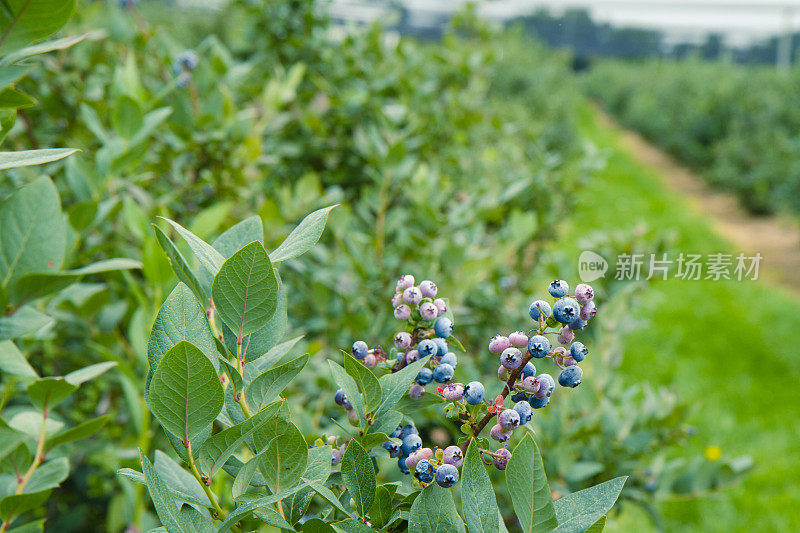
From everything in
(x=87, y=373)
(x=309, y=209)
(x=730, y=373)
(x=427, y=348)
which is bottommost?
(x=730, y=373)

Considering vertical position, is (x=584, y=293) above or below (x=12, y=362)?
above

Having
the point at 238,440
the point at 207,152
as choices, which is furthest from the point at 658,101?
the point at 238,440

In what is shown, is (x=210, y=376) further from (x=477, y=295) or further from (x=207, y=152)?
(x=477, y=295)

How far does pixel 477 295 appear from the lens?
1.60m

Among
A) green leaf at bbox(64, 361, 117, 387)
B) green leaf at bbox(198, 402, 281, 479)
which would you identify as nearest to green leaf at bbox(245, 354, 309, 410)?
green leaf at bbox(198, 402, 281, 479)

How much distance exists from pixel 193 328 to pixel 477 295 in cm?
123

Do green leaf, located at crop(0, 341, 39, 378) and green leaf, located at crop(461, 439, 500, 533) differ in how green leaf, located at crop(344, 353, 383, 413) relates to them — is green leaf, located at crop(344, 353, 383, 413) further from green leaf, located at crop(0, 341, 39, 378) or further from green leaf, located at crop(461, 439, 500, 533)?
green leaf, located at crop(0, 341, 39, 378)

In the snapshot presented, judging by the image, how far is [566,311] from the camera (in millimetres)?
414

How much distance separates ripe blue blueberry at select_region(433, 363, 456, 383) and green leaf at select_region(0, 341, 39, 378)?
16.6 inches

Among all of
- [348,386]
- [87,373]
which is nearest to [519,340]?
[348,386]

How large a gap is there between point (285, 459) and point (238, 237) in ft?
0.53

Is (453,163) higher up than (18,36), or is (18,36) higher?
(18,36)

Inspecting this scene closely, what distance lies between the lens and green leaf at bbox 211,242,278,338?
0.37m

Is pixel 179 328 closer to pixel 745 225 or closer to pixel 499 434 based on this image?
pixel 499 434
